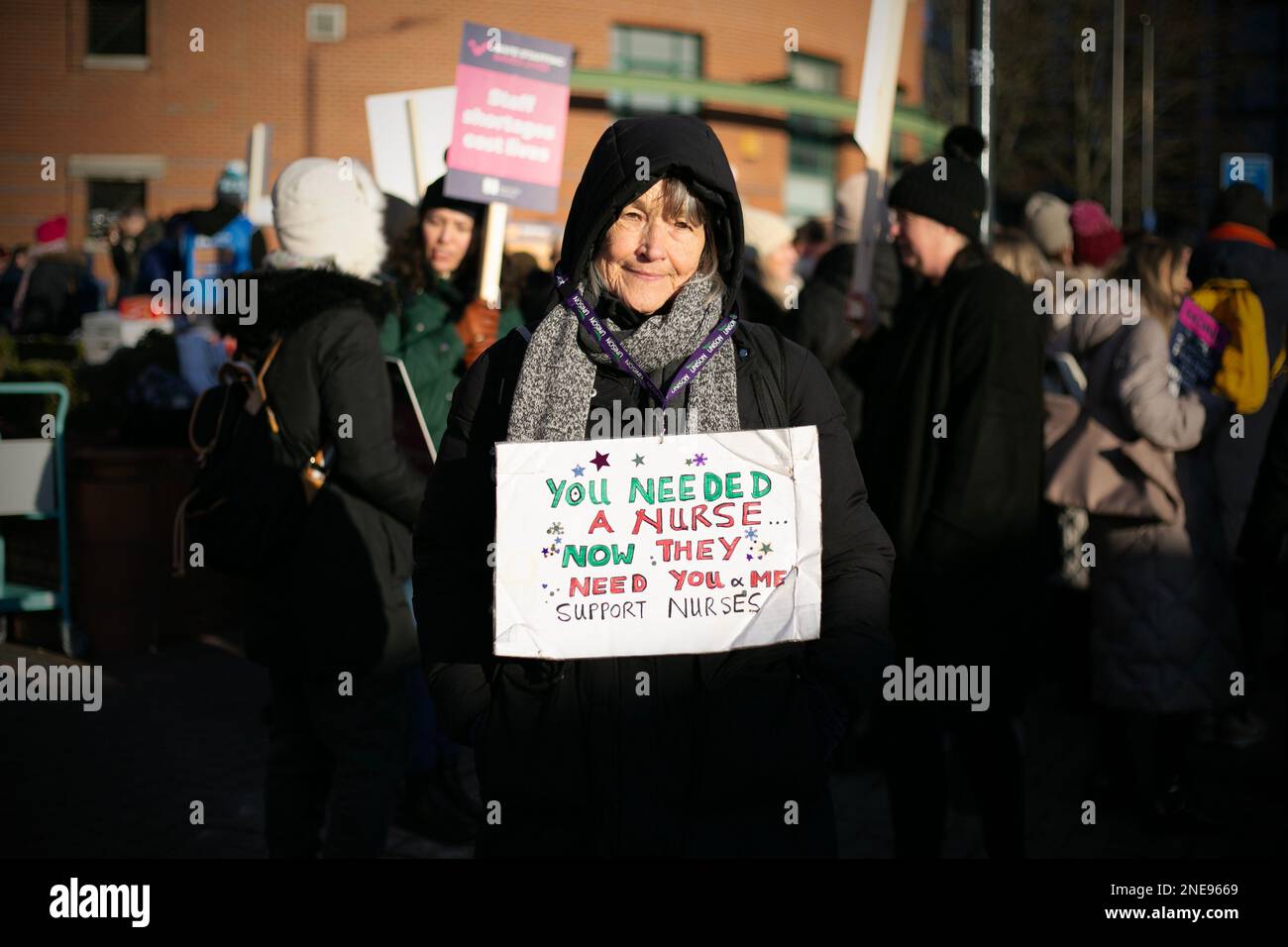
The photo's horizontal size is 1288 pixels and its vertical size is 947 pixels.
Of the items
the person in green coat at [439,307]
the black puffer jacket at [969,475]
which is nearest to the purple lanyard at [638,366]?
the black puffer jacket at [969,475]

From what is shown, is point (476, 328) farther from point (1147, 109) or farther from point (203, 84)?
point (1147, 109)

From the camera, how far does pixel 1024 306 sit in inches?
161

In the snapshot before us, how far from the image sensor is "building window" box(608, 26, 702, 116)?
29.0 meters

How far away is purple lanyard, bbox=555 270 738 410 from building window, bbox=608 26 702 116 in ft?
88.1

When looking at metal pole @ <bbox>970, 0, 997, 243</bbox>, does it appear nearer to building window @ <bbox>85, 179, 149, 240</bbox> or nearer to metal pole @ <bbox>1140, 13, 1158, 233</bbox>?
building window @ <bbox>85, 179, 149, 240</bbox>

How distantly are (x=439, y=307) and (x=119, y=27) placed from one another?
26.7m

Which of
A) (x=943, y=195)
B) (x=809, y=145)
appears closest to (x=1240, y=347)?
(x=943, y=195)

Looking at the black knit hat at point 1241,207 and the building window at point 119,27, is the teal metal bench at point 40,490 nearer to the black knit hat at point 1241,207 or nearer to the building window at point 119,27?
the black knit hat at point 1241,207

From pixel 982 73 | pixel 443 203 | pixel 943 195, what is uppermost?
pixel 982 73

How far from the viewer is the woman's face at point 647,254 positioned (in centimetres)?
248

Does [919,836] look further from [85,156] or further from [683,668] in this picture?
[85,156]

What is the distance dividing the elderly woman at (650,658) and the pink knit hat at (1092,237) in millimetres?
5872

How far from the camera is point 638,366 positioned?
2436 mm

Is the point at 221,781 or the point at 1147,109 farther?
the point at 1147,109
